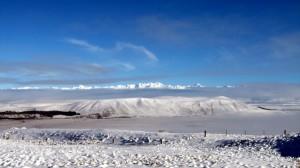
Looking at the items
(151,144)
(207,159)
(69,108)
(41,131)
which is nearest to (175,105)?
(69,108)

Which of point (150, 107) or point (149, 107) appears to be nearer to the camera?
point (149, 107)

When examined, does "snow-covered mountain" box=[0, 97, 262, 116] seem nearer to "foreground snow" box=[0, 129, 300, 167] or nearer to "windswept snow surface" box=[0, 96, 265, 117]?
"windswept snow surface" box=[0, 96, 265, 117]

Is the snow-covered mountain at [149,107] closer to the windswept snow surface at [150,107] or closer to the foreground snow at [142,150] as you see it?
the windswept snow surface at [150,107]

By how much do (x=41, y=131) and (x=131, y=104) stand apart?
136 m

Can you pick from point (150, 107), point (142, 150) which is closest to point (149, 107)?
point (150, 107)

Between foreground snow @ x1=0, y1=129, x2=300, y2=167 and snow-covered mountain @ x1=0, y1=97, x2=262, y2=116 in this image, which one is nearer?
foreground snow @ x1=0, y1=129, x2=300, y2=167

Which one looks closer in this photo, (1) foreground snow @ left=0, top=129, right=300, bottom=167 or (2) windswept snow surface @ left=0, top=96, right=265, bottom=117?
(1) foreground snow @ left=0, top=129, right=300, bottom=167

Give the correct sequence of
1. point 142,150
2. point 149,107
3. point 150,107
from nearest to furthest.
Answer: point 142,150 → point 149,107 → point 150,107

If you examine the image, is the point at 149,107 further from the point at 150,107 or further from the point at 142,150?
the point at 142,150

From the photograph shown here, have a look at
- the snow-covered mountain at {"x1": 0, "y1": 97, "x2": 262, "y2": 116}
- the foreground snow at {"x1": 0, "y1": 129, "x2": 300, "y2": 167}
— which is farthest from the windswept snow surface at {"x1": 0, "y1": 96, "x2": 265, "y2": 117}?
the foreground snow at {"x1": 0, "y1": 129, "x2": 300, "y2": 167}

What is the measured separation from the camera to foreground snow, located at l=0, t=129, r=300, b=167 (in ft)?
75.1

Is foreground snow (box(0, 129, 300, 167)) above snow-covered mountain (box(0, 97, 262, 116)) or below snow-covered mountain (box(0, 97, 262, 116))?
below

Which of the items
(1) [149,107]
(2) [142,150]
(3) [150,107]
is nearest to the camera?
(2) [142,150]

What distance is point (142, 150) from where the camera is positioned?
1339 inches
